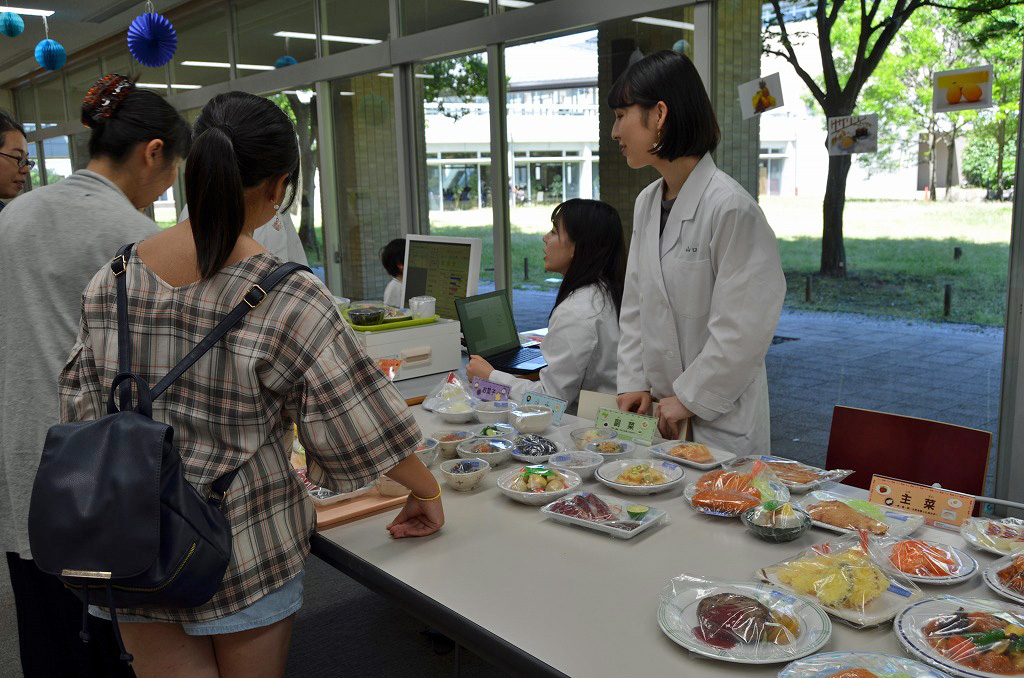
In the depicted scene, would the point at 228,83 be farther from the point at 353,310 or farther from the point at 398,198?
the point at 353,310

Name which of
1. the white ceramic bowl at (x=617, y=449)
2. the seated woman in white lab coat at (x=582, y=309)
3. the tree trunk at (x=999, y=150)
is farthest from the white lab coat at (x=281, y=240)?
the tree trunk at (x=999, y=150)

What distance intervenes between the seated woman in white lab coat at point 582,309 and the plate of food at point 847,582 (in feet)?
4.08

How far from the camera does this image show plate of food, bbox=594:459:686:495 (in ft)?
5.28

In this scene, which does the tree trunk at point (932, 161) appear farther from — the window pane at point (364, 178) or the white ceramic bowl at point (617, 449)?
the window pane at point (364, 178)

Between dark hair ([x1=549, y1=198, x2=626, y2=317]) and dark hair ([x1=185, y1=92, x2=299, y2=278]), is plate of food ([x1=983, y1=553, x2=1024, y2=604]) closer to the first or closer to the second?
dark hair ([x1=185, y1=92, x2=299, y2=278])

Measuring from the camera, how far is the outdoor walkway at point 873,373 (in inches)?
110

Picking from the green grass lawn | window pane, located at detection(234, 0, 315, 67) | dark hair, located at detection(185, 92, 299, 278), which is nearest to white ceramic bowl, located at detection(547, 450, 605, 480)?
dark hair, located at detection(185, 92, 299, 278)

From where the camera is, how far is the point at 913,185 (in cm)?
288

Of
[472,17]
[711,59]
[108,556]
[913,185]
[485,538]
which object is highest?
[472,17]

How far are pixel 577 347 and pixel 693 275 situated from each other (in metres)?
0.51

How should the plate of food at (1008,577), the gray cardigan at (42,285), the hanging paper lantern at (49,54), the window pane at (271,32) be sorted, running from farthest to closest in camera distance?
1. the window pane at (271,32)
2. the hanging paper lantern at (49,54)
3. the gray cardigan at (42,285)
4. the plate of food at (1008,577)

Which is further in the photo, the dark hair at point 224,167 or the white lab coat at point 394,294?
the white lab coat at point 394,294

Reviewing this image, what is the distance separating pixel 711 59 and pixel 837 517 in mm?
2424

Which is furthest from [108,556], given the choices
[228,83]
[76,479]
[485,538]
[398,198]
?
[228,83]
